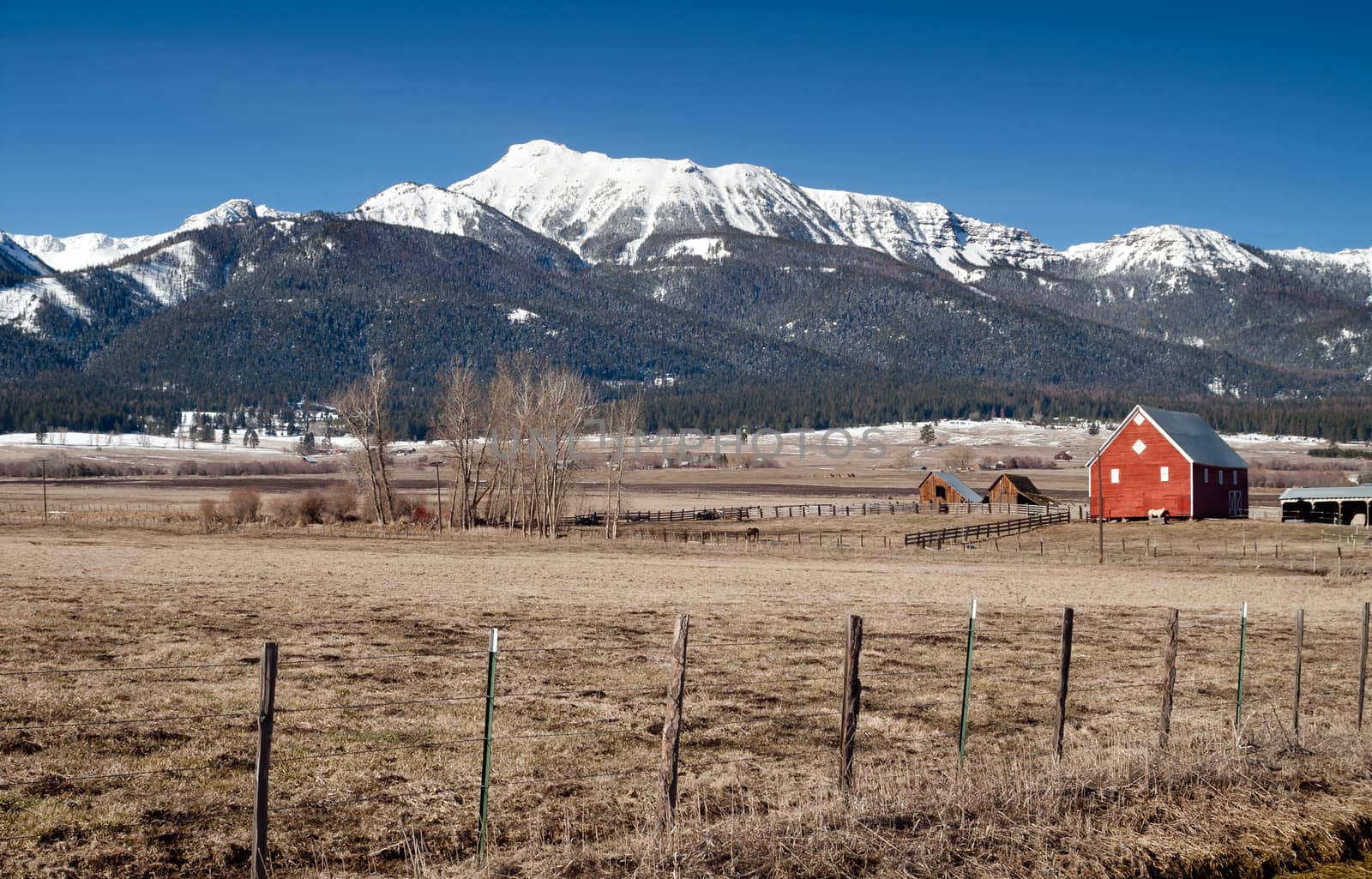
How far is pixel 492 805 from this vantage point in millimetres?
11055

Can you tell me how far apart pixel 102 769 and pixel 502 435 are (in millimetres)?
68038

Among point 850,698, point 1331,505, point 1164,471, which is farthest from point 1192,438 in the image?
point 850,698

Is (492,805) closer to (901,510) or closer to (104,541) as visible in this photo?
(104,541)

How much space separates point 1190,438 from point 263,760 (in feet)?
261

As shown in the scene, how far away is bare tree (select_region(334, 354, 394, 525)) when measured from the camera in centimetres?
7738

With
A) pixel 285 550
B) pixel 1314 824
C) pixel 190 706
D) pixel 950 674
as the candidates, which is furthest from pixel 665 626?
pixel 285 550

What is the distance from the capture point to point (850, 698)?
395 inches

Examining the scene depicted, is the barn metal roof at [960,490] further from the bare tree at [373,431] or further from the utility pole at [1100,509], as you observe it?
the bare tree at [373,431]

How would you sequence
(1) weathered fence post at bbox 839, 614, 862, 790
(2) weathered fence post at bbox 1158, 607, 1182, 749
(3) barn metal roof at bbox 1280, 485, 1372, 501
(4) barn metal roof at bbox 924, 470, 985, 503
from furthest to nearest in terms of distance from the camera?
(4) barn metal roof at bbox 924, 470, 985, 503
(3) barn metal roof at bbox 1280, 485, 1372, 501
(2) weathered fence post at bbox 1158, 607, 1182, 749
(1) weathered fence post at bbox 839, 614, 862, 790

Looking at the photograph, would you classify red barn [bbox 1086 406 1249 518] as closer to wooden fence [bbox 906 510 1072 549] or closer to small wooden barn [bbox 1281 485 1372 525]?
wooden fence [bbox 906 510 1072 549]

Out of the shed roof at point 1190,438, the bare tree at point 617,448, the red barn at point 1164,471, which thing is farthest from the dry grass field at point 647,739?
the shed roof at point 1190,438

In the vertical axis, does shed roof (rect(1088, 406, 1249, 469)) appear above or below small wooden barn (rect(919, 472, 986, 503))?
above

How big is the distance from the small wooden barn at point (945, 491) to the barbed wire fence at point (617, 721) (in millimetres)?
77752

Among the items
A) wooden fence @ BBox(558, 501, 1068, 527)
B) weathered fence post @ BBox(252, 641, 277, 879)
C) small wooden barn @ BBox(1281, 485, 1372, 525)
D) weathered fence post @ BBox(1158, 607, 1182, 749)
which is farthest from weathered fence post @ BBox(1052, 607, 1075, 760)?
wooden fence @ BBox(558, 501, 1068, 527)
